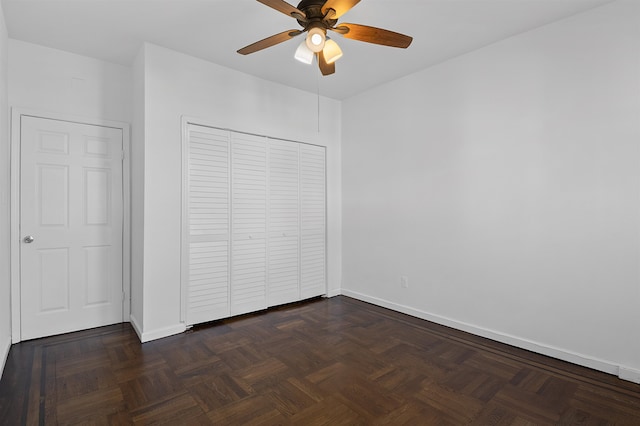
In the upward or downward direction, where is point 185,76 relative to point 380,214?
upward

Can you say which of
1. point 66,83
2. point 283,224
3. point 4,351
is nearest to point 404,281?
point 283,224

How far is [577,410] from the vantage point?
6.51 ft

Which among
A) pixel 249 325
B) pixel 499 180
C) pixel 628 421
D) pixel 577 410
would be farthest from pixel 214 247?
pixel 628 421

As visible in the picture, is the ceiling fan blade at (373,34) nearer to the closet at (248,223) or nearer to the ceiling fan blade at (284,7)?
the ceiling fan blade at (284,7)

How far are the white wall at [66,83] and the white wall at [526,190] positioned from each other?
286cm

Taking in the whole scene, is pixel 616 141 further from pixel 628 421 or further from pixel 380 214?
pixel 380 214

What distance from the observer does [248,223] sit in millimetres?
3695

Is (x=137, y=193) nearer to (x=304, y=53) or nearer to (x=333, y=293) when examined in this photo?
(x=304, y=53)

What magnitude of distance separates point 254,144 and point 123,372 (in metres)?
2.44

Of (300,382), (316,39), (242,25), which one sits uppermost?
(242,25)

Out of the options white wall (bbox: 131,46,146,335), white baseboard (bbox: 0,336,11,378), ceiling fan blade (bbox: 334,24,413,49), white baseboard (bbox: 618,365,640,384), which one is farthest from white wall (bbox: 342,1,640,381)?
white baseboard (bbox: 0,336,11,378)

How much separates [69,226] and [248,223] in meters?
1.67

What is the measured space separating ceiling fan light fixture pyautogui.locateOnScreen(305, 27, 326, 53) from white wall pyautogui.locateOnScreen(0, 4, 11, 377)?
2.30m

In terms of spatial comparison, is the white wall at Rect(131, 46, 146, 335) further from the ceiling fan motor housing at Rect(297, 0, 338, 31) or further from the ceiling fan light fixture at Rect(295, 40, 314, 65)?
the ceiling fan motor housing at Rect(297, 0, 338, 31)
